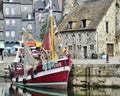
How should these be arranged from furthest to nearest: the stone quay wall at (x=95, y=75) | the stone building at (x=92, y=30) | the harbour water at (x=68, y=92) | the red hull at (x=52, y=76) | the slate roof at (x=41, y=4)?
the slate roof at (x=41, y=4), the stone building at (x=92, y=30), the stone quay wall at (x=95, y=75), the red hull at (x=52, y=76), the harbour water at (x=68, y=92)

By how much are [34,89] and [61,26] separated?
938 inches

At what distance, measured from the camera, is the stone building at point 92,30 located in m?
55.6

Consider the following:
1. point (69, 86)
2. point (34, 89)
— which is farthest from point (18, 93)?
point (69, 86)

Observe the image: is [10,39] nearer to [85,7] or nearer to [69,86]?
[85,7]

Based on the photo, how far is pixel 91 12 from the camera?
58.8 metres

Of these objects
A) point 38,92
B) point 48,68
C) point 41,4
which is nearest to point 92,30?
point 48,68

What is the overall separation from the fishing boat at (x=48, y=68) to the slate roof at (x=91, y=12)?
49.7 feet

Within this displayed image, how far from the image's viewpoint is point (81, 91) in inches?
1468

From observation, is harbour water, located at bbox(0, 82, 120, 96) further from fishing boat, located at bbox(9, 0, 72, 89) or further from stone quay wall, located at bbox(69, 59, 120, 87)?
fishing boat, located at bbox(9, 0, 72, 89)

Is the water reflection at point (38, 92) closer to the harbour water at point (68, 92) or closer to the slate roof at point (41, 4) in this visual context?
the harbour water at point (68, 92)

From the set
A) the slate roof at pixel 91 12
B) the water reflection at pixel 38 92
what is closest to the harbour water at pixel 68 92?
the water reflection at pixel 38 92

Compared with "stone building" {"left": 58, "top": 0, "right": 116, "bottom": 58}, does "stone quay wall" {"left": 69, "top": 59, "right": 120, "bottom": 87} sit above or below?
below

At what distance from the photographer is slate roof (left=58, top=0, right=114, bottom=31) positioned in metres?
56.2

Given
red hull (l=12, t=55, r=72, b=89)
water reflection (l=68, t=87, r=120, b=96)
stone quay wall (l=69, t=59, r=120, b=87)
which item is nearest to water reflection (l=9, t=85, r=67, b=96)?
red hull (l=12, t=55, r=72, b=89)
